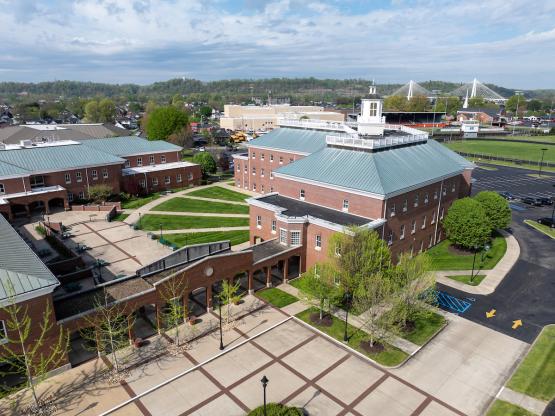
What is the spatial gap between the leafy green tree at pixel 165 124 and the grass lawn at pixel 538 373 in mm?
92478

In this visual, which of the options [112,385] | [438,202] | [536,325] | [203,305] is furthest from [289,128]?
[112,385]

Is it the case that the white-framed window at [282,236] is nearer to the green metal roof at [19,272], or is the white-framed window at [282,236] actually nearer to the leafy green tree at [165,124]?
the green metal roof at [19,272]

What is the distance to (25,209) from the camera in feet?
199

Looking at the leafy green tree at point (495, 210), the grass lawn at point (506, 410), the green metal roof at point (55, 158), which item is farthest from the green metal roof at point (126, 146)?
the grass lawn at point (506, 410)

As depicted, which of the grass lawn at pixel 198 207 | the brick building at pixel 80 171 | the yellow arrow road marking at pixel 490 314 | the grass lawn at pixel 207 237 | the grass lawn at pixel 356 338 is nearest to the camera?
the grass lawn at pixel 356 338

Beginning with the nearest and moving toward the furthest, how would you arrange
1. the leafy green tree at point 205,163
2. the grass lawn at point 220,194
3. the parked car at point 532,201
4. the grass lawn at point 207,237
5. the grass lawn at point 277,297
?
the grass lawn at point 277,297 → the grass lawn at point 207,237 → the parked car at point 532,201 → the grass lawn at point 220,194 → the leafy green tree at point 205,163

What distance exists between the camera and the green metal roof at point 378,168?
133 ft

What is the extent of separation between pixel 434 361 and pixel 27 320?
28.1 m

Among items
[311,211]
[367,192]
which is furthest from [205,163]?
[367,192]

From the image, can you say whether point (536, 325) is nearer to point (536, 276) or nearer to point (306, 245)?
point (536, 276)

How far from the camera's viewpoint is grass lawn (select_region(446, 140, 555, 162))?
392 ft

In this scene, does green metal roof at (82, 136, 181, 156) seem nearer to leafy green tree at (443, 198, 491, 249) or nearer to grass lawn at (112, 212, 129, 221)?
grass lawn at (112, 212, 129, 221)

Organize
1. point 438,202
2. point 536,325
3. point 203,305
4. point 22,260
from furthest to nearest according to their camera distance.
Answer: point 438,202 → point 203,305 → point 536,325 → point 22,260

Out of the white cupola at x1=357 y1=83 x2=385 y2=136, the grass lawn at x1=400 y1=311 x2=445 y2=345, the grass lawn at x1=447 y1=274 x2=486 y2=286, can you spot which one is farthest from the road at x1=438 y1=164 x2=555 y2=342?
the white cupola at x1=357 y1=83 x2=385 y2=136
